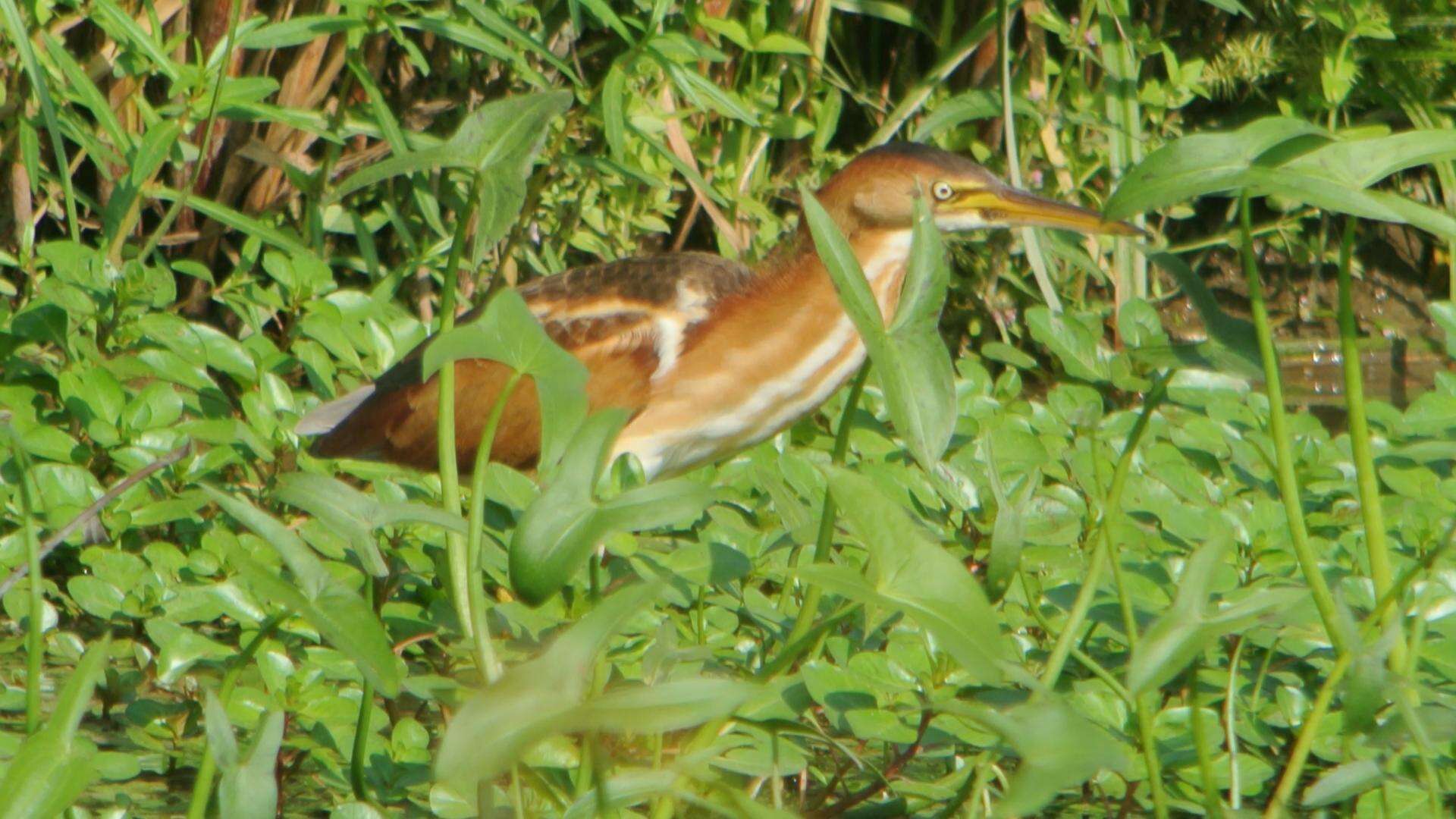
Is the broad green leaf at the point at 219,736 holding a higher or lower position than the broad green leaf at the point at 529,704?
lower

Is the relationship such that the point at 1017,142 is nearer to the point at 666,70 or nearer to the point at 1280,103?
the point at 1280,103

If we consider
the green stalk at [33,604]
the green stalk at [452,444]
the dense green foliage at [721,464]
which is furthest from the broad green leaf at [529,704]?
the green stalk at [33,604]

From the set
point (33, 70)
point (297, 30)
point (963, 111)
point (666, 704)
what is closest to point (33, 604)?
point (666, 704)

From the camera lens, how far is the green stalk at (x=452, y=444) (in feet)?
5.27

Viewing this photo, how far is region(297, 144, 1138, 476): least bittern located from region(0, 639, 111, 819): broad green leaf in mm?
1674

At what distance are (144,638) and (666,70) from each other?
1310 millimetres

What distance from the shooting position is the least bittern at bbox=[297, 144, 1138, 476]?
300cm

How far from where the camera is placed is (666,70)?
3.14 metres

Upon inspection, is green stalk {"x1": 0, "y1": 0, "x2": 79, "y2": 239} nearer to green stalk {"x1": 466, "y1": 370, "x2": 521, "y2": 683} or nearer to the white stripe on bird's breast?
the white stripe on bird's breast

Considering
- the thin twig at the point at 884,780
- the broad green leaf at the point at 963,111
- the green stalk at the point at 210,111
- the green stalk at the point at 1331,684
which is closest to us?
the green stalk at the point at 1331,684

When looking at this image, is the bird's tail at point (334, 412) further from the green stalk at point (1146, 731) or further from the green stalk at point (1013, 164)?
the green stalk at point (1146, 731)

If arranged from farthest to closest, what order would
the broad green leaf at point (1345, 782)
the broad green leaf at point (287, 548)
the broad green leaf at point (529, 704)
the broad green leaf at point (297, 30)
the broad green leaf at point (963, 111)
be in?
the broad green leaf at point (963, 111), the broad green leaf at point (297, 30), the broad green leaf at point (1345, 782), the broad green leaf at point (287, 548), the broad green leaf at point (529, 704)

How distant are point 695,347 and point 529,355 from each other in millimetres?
1608

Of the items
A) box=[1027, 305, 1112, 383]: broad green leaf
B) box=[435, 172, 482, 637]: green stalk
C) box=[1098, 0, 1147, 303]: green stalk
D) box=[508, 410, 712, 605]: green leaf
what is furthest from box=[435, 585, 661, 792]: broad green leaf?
box=[1098, 0, 1147, 303]: green stalk
